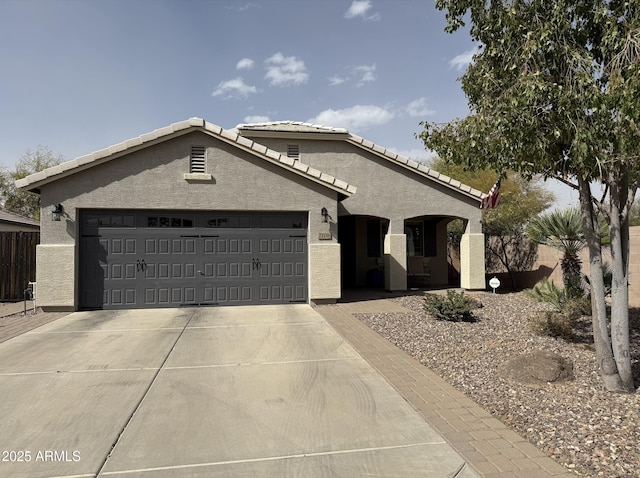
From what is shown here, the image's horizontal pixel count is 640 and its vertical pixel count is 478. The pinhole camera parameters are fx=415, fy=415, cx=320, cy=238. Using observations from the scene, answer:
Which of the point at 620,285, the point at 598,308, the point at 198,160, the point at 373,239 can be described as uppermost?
the point at 198,160

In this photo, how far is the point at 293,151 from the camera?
51.7 feet

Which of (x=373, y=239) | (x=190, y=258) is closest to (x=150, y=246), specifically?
(x=190, y=258)

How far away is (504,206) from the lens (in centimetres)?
2334

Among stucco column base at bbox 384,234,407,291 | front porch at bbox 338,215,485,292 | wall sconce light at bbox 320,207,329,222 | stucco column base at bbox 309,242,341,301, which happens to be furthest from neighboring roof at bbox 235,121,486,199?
stucco column base at bbox 309,242,341,301

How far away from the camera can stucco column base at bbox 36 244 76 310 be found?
11.1m

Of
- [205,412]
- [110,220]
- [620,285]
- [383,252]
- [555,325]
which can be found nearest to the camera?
[205,412]

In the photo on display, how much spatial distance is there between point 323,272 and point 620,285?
8.02 metres

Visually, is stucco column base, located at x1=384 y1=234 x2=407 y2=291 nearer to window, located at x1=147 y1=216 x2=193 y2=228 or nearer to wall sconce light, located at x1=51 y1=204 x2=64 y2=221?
window, located at x1=147 y1=216 x2=193 y2=228

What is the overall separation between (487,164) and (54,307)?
37.3ft

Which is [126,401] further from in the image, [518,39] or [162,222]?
[162,222]

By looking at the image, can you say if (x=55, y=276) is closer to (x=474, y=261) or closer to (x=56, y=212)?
(x=56, y=212)

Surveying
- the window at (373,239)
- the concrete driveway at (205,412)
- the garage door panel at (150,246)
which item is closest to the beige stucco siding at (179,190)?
the garage door panel at (150,246)

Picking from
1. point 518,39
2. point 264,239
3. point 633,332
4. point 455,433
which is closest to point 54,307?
point 264,239

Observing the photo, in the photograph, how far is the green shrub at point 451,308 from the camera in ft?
32.1
